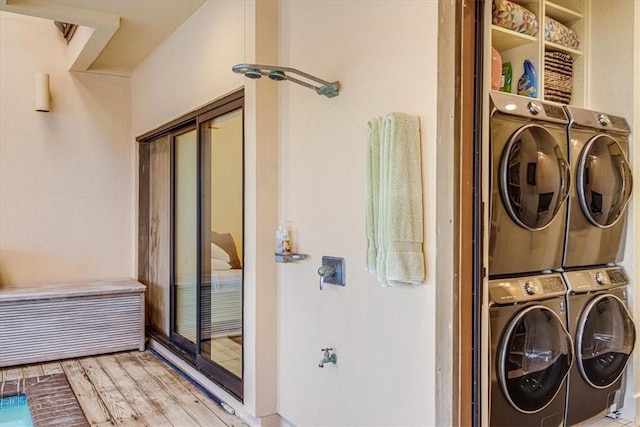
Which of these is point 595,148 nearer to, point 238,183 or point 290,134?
point 290,134

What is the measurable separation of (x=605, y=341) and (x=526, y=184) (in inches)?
45.0

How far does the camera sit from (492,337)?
6.90 feet

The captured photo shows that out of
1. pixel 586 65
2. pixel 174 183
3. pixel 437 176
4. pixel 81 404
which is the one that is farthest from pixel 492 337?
pixel 174 183

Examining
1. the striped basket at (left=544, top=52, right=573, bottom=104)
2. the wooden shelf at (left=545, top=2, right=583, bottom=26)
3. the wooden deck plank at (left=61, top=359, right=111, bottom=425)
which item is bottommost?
the wooden deck plank at (left=61, top=359, right=111, bottom=425)

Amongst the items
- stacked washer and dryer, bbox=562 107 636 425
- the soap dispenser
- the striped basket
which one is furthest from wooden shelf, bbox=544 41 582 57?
the soap dispenser

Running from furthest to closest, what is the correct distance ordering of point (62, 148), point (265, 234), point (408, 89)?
point (62, 148) → point (265, 234) → point (408, 89)

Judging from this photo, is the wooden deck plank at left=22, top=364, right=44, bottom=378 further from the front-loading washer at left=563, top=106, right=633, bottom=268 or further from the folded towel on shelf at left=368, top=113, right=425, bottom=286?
Answer: the front-loading washer at left=563, top=106, right=633, bottom=268

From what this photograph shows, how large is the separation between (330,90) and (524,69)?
0.99 metres

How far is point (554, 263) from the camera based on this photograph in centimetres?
247

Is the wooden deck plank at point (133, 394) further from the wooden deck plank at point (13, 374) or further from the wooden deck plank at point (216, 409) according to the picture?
the wooden deck plank at point (13, 374)

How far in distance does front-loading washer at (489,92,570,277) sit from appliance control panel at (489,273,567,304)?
1.6 inches

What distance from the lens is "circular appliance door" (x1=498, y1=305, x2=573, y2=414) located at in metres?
2.16

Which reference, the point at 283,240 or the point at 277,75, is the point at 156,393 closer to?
the point at 283,240

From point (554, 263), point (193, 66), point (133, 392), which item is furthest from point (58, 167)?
point (554, 263)
